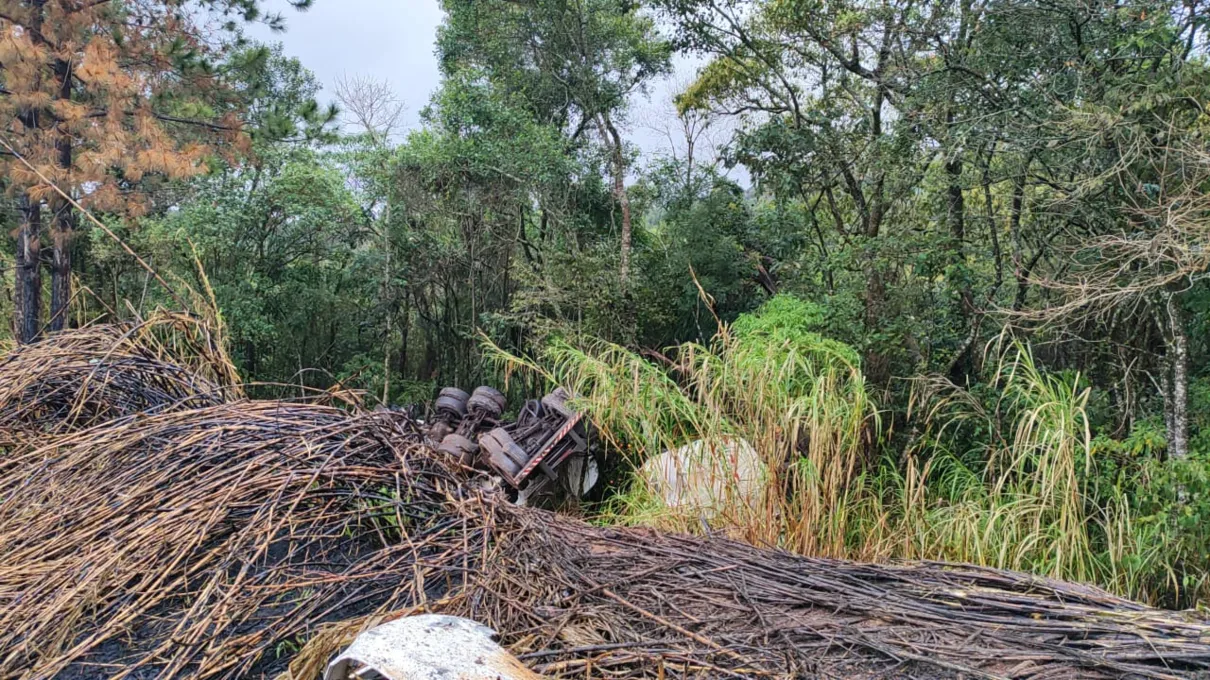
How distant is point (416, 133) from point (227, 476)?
803cm

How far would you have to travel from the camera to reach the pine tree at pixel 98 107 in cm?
542

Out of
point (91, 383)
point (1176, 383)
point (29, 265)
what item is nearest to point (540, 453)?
point (91, 383)

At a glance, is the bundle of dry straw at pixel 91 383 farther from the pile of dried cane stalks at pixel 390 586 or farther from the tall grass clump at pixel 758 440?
the tall grass clump at pixel 758 440

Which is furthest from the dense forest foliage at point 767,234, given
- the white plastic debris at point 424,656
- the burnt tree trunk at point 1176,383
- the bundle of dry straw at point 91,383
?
the white plastic debris at point 424,656

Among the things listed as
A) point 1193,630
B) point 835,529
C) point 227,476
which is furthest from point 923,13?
point 227,476

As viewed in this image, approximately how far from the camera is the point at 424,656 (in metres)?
1.20

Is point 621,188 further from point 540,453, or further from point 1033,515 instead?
point 1033,515

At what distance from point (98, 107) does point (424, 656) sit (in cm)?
693

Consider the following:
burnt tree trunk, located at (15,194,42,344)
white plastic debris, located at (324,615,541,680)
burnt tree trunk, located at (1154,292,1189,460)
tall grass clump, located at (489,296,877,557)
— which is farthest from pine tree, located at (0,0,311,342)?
burnt tree trunk, located at (1154,292,1189,460)

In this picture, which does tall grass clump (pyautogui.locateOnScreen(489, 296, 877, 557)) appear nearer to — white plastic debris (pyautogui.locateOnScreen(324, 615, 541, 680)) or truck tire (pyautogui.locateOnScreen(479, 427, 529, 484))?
white plastic debris (pyautogui.locateOnScreen(324, 615, 541, 680))

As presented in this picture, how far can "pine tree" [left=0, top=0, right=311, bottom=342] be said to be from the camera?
17.8 ft

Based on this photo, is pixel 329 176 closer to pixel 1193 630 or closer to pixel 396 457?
pixel 396 457

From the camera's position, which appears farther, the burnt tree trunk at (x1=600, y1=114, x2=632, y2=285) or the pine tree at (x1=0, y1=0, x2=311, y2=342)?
the burnt tree trunk at (x1=600, y1=114, x2=632, y2=285)

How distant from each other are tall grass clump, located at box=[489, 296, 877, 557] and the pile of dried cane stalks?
0.75 metres
